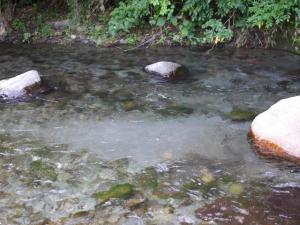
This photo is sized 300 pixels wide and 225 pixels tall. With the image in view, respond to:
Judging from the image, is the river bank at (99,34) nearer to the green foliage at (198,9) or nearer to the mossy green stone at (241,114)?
the green foliage at (198,9)

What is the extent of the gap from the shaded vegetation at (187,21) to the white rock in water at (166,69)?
160cm

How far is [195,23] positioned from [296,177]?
5226 mm

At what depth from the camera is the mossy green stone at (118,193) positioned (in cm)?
398

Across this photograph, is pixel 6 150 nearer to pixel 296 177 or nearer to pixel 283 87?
pixel 296 177

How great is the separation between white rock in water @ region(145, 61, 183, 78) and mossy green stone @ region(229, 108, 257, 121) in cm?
168

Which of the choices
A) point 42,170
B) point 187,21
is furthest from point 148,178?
point 187,21

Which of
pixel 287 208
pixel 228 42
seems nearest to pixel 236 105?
pixel 287 208

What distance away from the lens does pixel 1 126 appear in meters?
5.49

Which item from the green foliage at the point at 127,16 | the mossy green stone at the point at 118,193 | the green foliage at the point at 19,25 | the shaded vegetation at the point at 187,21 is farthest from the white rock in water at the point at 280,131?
the green foliage at the point at 19,25

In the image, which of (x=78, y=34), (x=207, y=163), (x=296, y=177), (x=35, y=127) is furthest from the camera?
(x=78, y=34)

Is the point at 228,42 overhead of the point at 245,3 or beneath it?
beneath

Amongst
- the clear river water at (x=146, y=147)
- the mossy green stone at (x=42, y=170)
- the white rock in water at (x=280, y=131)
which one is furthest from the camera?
the white rock in water at (x=280, y=131)

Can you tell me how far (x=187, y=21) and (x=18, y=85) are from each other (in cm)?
387

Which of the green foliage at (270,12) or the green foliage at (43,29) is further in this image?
the green foliage at (43,29)
